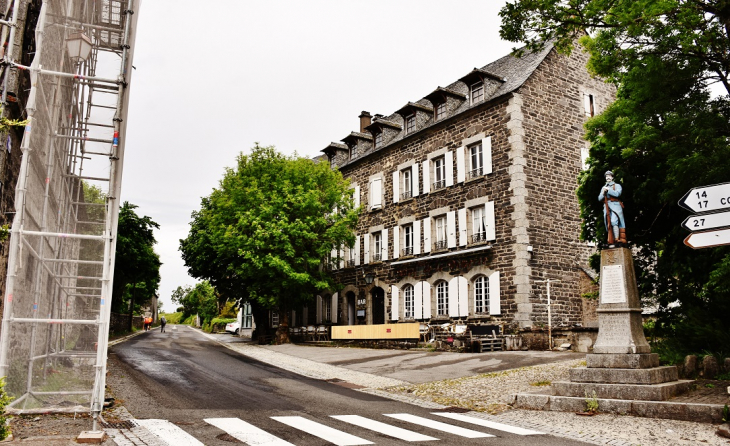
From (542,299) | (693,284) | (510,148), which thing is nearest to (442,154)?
(510,148)

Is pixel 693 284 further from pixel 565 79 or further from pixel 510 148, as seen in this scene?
pixel 565 79

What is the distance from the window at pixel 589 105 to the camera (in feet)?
81.1

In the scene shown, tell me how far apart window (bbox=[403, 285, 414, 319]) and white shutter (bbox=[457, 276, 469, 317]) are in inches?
130

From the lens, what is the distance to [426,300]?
24359mm

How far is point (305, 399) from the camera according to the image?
34.9ft

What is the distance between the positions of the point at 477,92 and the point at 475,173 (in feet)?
11.1

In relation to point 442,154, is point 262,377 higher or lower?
lower

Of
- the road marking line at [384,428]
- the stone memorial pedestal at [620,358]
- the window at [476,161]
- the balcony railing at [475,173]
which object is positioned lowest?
the road marking line at [384,428]

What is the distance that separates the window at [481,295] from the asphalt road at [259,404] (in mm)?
8953

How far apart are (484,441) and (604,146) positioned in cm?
956

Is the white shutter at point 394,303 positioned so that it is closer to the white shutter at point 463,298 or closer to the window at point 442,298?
the window at point 442,298

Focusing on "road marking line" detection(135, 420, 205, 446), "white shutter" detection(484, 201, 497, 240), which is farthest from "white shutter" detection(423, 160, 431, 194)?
"road marking line" detection(135, 420, 205, 446)

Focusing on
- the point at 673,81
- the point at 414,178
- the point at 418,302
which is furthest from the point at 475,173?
the point at 673,81

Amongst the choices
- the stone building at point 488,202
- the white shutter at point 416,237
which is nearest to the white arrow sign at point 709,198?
the stone building at point 488,202
